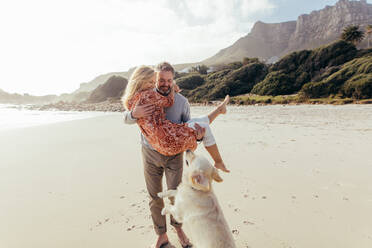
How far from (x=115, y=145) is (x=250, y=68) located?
3577 centimetres

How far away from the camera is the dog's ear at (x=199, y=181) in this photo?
5.60ft

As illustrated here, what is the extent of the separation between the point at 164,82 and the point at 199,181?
1025 mm

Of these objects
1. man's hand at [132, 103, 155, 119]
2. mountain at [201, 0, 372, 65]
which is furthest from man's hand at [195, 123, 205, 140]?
mountain at [201, 0, 372, 65]

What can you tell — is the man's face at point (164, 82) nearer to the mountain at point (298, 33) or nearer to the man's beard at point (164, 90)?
the man's beard at point (164, 90)

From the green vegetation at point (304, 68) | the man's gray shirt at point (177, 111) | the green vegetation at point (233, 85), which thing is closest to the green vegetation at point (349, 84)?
the green vegetation at point (304, 68)

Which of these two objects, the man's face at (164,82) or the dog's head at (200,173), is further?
the man's face at (164,82)

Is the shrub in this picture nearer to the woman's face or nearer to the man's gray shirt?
the man's gray shirt

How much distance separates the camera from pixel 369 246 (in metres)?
2.17

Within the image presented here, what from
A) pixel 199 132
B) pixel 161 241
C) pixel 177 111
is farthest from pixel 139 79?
pixel 161 241

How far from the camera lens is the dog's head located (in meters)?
1.72

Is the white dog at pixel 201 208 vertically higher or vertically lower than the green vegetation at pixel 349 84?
higher

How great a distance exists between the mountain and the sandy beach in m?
104

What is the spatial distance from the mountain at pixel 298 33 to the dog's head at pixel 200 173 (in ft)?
350

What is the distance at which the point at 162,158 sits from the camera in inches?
79.9
